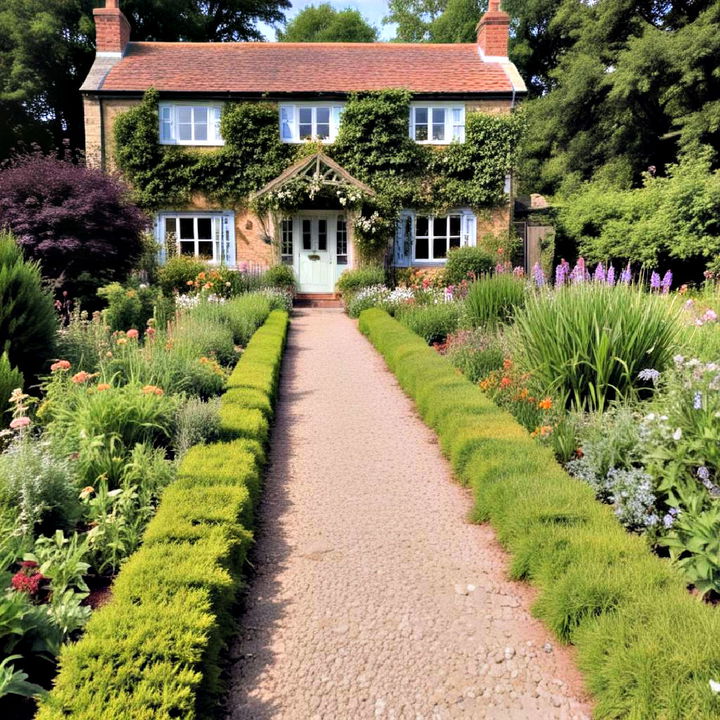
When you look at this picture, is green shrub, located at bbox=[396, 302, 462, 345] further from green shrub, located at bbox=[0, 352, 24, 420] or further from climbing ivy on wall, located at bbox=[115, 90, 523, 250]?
climbing ivy on wall, located at bbox=[115, 90, 523, 250]

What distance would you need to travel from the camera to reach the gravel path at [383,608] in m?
2.81

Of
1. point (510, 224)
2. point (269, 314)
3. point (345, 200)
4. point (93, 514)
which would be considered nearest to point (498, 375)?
point (93, 514)

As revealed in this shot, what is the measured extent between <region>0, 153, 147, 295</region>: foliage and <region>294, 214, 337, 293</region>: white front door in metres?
7.07

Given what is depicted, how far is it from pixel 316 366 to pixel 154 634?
7020mm

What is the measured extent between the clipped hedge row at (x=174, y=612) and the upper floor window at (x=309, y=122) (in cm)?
1501

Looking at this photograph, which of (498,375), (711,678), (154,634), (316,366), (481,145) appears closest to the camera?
(711,678)

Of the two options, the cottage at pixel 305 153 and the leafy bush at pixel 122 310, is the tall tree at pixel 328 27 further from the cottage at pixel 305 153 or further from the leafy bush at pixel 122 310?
the leafy bush at pixel 122 310

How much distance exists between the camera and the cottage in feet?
58.5

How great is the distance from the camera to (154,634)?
272 centimetres

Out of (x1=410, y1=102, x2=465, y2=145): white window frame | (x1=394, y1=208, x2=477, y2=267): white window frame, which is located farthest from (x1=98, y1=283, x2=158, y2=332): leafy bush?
(x1=410, y1=102, x2=465, y2=145): white window frame

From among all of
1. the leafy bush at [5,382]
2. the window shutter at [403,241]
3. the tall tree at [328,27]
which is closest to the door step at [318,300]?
the window shutter at [403,241]

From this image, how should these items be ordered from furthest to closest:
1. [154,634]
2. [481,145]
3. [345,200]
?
[481,145], [345,200], [154,634]

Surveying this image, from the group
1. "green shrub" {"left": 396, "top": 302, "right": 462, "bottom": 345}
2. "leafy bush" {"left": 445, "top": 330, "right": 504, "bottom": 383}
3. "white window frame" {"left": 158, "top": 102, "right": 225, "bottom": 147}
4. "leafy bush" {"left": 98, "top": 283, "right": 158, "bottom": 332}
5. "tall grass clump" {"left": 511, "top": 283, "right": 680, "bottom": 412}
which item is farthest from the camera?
"white window frame" {"left": 158, "top": 102, "right": 225, "bottom": 147}

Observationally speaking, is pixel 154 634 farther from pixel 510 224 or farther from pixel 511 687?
pixel 510 224
